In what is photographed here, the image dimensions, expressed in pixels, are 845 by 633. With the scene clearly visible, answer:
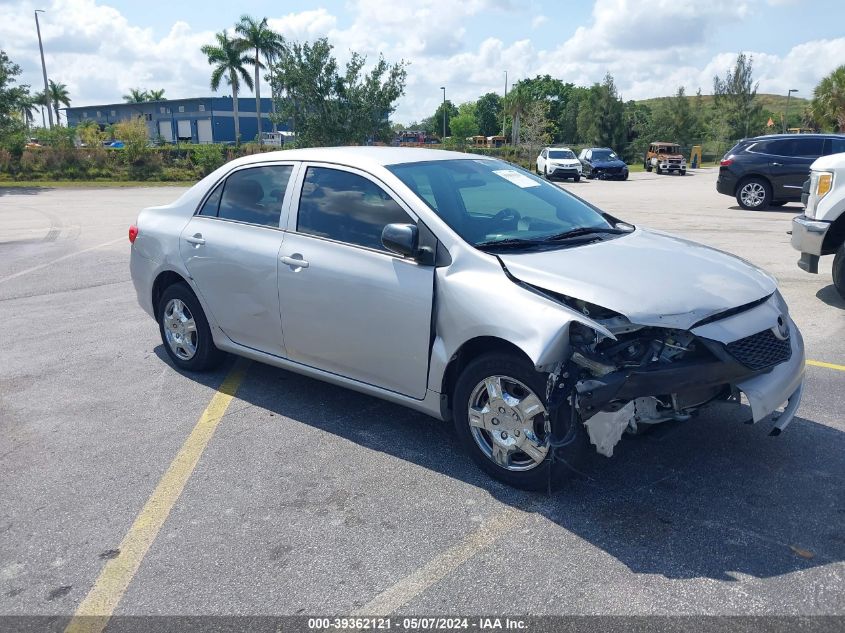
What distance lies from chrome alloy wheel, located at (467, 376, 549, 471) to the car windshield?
0.83 m

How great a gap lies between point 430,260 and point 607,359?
1123 mm

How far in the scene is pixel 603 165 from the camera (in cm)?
3634

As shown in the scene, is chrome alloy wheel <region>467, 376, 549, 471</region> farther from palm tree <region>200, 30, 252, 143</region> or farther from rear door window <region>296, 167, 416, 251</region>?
palm tree <region>200, 30, 252, 143</region>

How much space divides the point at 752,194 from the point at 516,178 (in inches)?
567

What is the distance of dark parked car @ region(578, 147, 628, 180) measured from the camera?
3594cm

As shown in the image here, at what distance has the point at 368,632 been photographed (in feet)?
9.08

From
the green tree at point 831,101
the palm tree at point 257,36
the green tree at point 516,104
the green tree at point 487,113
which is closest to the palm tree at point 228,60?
the palm tree at point 257,36

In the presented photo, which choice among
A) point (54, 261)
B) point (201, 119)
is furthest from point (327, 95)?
point (201, 119)

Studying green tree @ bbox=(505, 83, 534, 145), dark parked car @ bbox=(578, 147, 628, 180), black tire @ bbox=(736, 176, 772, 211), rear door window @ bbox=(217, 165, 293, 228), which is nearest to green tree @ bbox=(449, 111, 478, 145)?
green tree @ bbox=(505, 83, 534, 145)

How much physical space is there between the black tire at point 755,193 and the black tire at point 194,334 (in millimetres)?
15175

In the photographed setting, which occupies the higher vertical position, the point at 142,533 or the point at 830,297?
the point at 830,297

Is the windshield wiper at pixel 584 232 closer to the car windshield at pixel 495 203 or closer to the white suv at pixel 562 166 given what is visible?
the car windshield at pixel 495 203

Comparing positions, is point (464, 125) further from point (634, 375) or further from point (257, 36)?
point (634, 375)

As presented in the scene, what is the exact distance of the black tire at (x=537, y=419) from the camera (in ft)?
11.6
